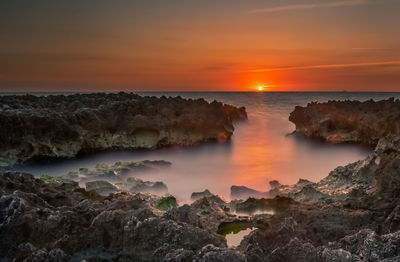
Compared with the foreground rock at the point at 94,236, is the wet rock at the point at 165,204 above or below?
below

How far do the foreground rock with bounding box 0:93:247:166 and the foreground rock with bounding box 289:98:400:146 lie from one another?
13.3ft

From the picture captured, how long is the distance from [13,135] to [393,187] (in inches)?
401

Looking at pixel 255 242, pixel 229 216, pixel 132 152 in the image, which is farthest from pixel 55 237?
pixel 132 152

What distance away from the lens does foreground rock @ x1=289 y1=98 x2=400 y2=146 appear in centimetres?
1307

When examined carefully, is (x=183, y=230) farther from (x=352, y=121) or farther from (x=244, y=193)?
(x=352, y=121)

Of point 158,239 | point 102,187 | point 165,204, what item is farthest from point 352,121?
point 158,239

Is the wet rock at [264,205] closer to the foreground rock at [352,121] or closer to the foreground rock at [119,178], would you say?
the foreground rock at [119,178]

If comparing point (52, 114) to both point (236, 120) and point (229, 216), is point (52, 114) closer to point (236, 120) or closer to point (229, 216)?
point (229, 216)

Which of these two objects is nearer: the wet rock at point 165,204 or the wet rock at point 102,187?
the wet rock at point 165,204

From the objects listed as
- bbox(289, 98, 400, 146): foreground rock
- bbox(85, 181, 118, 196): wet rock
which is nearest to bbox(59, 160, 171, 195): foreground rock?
bbox(85, 181, 118, 196): wet rock

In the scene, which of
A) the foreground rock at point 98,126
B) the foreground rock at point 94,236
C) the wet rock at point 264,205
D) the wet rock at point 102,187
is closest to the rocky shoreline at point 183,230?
the foreground rock at point 94,236

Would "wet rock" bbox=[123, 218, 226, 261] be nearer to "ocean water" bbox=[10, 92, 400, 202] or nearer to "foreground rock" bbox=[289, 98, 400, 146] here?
"ocean water" bbox=[10, 92, 400, 202]

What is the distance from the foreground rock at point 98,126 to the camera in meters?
10.6

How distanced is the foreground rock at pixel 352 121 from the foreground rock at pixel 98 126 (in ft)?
13.3
